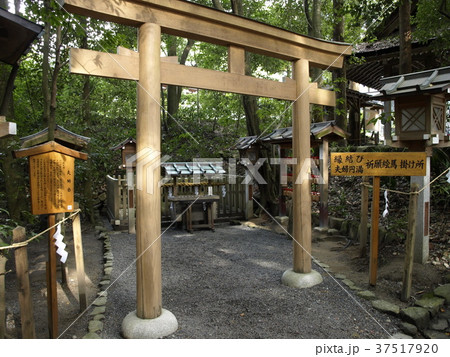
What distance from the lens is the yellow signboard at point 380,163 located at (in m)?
4.45

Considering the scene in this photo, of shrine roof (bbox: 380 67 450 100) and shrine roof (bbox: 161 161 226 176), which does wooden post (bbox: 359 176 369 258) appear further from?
shrine roof (bbox: 161 161 226 176)

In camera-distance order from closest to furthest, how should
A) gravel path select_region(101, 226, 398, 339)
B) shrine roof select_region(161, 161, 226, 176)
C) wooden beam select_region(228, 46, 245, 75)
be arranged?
gravel path select_region(101, 226, 398, 339)
wooden beam select_region(228, 46, 245, 75)
shrine roof select_region(161, 161, 226, 176)

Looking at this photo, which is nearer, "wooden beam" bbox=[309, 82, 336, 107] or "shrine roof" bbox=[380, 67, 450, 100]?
"shrine roof" bbox=[380, 67, 450, 100]

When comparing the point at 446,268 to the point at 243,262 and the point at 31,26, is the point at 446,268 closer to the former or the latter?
the point at 243,262

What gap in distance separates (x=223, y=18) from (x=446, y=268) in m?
4.89

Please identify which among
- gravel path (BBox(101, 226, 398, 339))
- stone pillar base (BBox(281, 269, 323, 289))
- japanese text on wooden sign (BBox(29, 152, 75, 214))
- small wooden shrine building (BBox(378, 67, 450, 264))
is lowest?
gravel path (BBox(101, 226, 398, 339))

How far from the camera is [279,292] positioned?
14.9 ft

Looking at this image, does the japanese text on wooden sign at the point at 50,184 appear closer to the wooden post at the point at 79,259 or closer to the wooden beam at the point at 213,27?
the wooden post at the point at 79,259

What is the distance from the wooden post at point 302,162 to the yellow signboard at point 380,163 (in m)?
0.54

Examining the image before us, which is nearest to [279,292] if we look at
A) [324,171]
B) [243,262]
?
[243,262]

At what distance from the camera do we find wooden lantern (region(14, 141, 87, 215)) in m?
3.59

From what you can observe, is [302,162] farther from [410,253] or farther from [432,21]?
[432,21]

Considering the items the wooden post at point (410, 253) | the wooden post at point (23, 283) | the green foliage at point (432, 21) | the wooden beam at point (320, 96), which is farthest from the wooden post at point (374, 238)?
the green foliage at point (432, 21)

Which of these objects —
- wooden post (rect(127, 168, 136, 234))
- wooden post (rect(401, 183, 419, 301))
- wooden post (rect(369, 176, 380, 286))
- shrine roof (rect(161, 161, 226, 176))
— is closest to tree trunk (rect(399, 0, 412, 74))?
wooden post (rect(369, 176, 380, 286))
